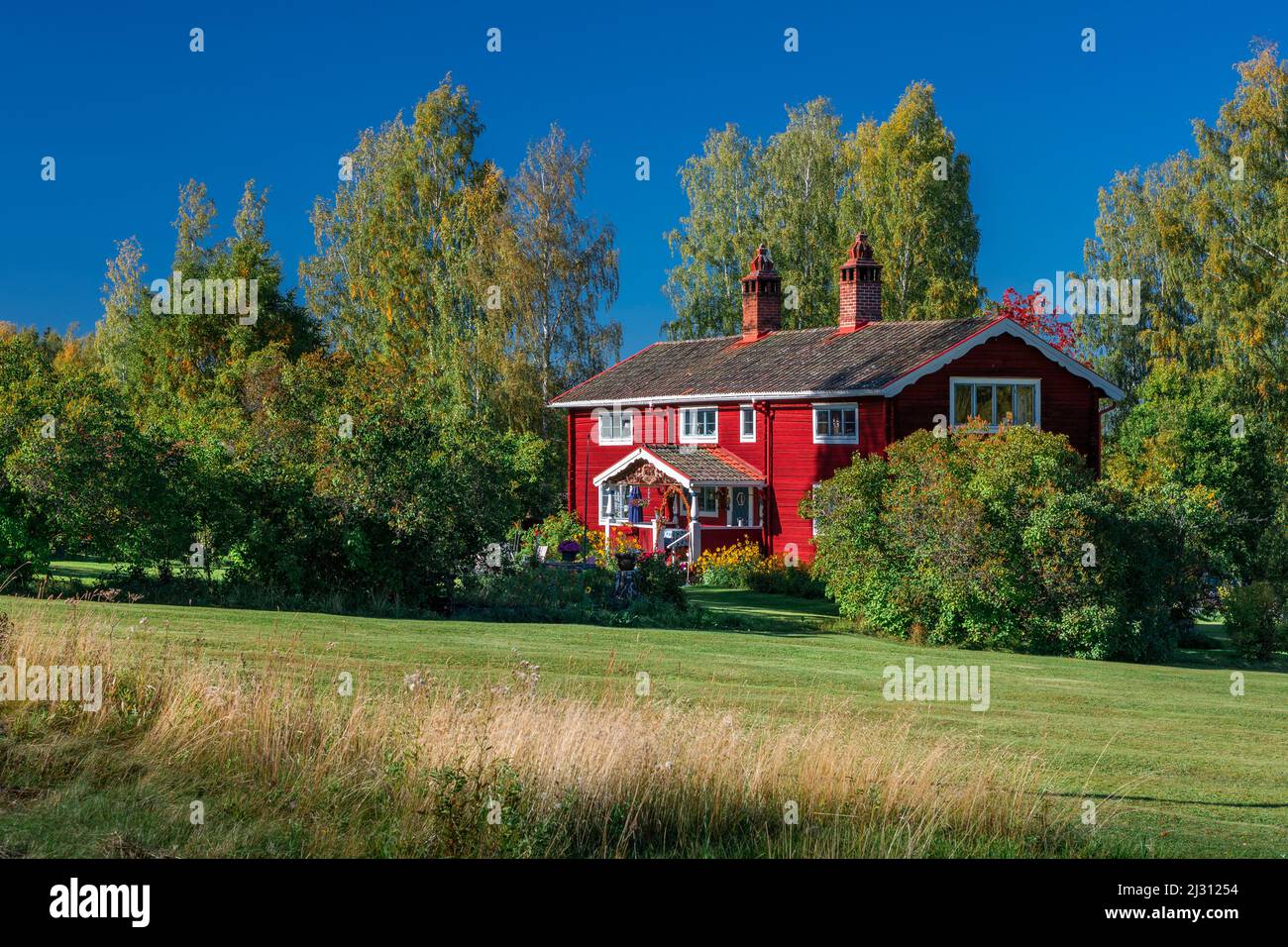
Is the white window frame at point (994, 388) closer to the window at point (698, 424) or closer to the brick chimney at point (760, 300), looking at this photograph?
the window at point (698, 424)

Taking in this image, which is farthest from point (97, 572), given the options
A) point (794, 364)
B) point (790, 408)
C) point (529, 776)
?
point (794, 364)

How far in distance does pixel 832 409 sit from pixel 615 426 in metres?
10.4

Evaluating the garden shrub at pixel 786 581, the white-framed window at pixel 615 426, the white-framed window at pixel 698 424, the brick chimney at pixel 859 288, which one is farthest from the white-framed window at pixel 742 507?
the brick chimney at pixel 859 288

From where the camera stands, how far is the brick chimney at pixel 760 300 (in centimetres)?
4778

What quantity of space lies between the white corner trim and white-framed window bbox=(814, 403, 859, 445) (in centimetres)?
165

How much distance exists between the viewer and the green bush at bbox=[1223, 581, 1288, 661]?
1041 inches

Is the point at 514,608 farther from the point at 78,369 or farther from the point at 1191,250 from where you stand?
the point at 1191,250

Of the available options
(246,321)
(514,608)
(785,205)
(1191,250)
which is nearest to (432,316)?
(246,321)

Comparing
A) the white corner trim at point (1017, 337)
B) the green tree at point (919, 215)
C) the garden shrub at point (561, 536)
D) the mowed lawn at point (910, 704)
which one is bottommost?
the mowed lawn at point (910, 704)

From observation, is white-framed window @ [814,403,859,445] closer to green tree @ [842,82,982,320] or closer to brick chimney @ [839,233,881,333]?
brick chimney @ [839,233,881,333]

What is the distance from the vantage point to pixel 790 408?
4066cm

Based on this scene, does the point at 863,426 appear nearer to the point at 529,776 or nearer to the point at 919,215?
the point at 919,215

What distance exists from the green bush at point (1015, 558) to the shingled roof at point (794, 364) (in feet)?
39.3

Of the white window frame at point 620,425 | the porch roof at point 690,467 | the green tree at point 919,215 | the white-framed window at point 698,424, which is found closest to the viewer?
the porch roof at point 690,467
